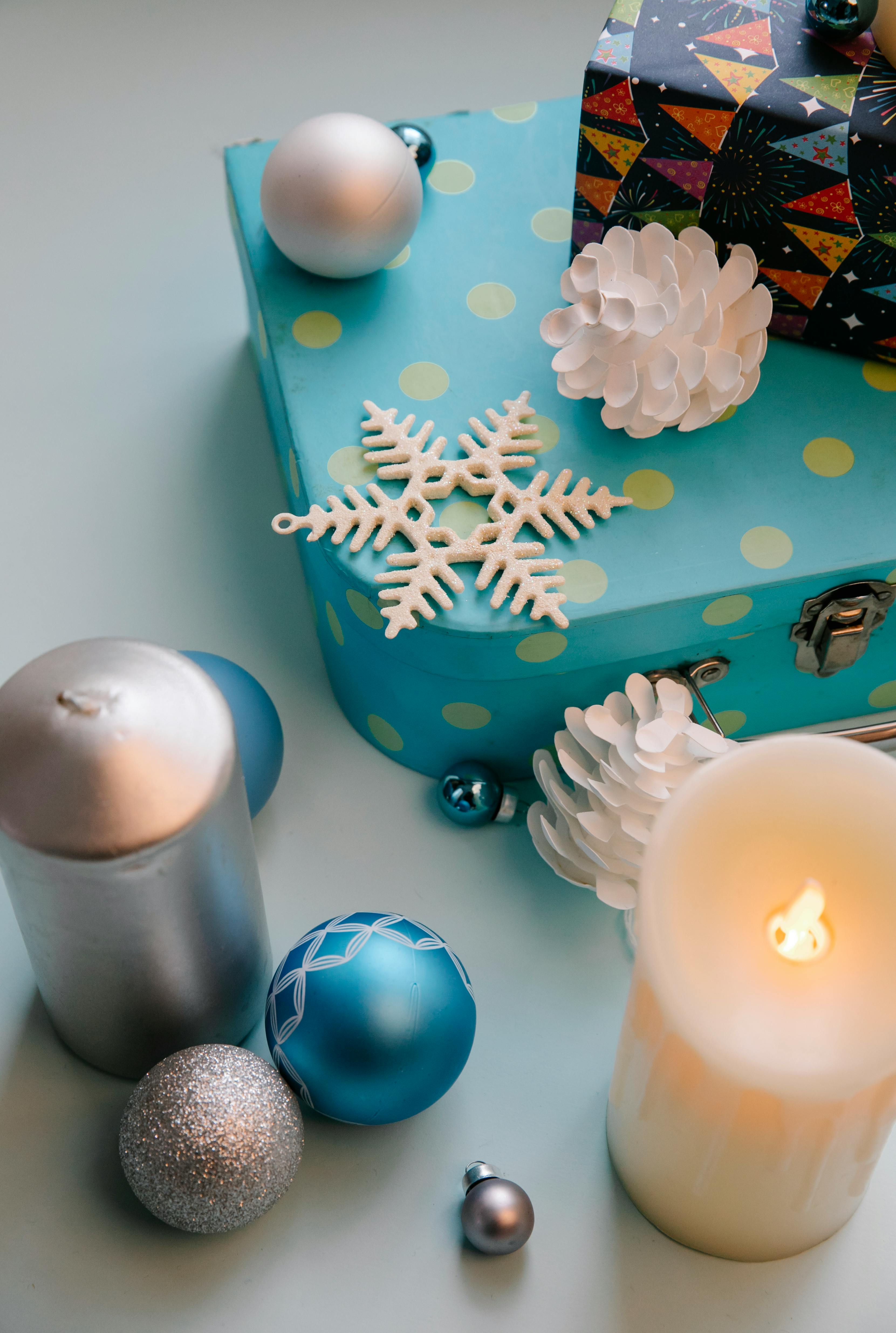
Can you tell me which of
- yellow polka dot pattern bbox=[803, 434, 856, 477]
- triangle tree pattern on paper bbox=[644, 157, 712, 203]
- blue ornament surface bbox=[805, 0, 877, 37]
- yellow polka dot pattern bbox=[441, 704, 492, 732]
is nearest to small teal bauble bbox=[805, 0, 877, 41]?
blue ornament surface bbox=[805, 0, 877, 37]

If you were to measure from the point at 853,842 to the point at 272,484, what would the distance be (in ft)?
1.80

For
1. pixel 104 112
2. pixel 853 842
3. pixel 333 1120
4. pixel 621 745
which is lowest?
pixel 333 1120

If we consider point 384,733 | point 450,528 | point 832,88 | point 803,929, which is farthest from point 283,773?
point 832,88

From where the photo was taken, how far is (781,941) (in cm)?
42

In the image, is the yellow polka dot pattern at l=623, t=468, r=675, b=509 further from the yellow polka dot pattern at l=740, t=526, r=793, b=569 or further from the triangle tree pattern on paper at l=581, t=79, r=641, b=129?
the triangle tree pattern on paper at l=581, t=79, r=641, b=129

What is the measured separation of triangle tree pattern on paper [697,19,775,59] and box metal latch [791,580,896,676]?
0.32m

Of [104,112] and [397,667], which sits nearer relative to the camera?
[397,667]

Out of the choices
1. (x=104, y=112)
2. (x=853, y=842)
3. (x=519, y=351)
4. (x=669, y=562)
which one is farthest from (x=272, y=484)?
(x=853, y=842)

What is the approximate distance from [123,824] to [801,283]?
529mm

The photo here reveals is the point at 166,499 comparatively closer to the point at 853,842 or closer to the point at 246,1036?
the point at 246,1036

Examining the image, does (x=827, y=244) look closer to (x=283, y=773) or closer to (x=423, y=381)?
(x=423, y=381)

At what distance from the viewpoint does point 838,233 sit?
698mm

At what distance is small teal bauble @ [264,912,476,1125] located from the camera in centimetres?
56

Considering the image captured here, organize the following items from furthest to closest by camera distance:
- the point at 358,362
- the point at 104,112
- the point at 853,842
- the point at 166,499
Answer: the point at 104,112 → the point at 166,499 → the point at 358,362 → the point at 853,842
